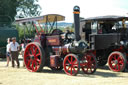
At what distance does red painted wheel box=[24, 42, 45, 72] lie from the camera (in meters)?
9.11

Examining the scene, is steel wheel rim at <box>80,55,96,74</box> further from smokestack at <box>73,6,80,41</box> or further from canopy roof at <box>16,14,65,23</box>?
canopy roof at <box>16,14,65,23</box>

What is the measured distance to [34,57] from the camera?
9516 millimetres

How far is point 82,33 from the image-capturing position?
11.2m

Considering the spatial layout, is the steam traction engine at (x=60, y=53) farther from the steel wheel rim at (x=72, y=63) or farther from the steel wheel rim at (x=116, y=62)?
the steel wheel rim at (x=116, y=62)

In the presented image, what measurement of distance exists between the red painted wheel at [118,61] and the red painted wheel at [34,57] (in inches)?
107

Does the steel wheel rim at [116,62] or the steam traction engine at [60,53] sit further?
the steel wheel rim at [116,62]

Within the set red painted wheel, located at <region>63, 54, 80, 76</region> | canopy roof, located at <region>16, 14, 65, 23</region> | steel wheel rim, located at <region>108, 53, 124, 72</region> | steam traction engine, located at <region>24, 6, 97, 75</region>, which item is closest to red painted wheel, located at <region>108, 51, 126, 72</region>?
steel wheel rim, located at <region>108, 53, 124, 72</region>

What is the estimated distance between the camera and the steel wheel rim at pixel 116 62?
31.6 ft

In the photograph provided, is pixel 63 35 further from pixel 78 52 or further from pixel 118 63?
pixel 118 63

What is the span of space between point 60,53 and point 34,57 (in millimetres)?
1012

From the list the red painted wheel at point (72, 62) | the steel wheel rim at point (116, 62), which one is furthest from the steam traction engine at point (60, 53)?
the steel wheel rim at point (116, 62)

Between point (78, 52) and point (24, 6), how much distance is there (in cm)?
2995

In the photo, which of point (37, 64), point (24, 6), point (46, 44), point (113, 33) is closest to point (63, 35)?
point (46, 44)

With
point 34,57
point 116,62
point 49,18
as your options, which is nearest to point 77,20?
point 49,18
